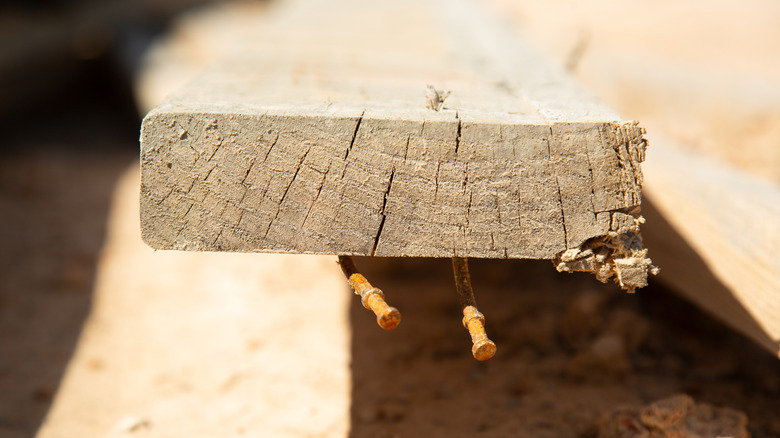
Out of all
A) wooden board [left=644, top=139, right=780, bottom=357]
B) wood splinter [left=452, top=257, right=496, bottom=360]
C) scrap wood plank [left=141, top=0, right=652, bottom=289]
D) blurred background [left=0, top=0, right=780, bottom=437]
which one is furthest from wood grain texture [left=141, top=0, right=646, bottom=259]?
blurred background [left=0, top=0, right=780, bottom=437]

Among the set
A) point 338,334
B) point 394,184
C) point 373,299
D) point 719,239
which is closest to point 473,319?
point 373,299

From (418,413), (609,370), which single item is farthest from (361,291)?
(609,370)

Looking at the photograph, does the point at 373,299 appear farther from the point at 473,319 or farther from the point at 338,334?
the point at 338,334

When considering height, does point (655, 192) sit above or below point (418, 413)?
above

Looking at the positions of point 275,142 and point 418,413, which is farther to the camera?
point 418,413

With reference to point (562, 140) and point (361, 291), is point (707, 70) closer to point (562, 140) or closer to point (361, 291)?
point (562, 140)

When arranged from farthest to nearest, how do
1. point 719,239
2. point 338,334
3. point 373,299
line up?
point 338,334
point 719,239
point 373,299
